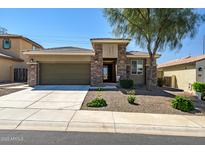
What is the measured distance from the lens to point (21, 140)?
5086 millimetres

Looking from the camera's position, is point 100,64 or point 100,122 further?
point 100,64

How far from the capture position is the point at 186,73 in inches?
776

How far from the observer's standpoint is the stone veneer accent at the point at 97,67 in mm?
18656

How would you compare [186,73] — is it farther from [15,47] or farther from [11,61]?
[15,47]

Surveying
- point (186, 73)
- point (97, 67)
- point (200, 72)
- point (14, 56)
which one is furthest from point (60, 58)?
point (200, 72)

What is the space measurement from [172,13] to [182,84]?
913 centimetres

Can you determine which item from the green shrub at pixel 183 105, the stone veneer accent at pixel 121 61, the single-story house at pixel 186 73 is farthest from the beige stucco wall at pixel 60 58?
the green shrub at pixel 183 105

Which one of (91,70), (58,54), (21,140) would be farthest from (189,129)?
(58,54)

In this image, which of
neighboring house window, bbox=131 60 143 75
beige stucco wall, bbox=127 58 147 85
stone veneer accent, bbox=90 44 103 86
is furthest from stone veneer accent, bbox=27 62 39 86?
neighboring house window, bbox=131 60 143 75

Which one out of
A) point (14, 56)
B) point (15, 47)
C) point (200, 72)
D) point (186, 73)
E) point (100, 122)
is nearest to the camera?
point (100, 122)

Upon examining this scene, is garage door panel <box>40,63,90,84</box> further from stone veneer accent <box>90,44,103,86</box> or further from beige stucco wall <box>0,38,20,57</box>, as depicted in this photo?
beige stucco wall <box>0,38,20,57</box>

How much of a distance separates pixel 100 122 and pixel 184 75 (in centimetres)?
1592
